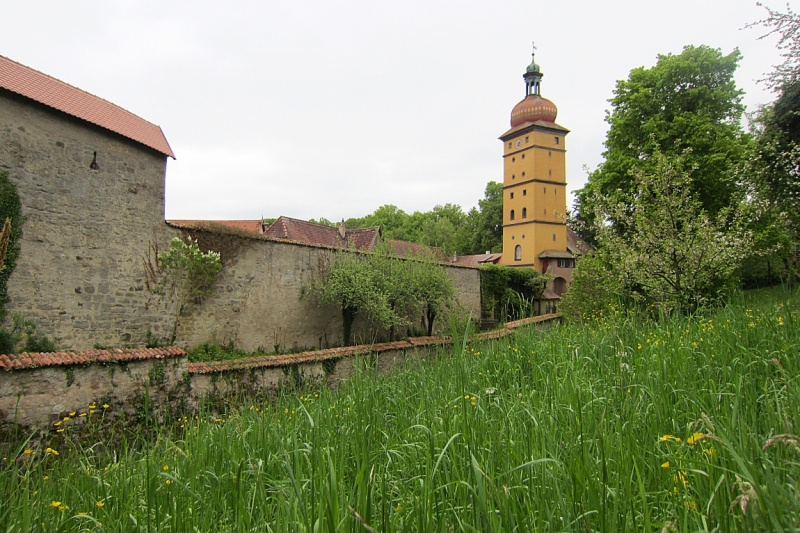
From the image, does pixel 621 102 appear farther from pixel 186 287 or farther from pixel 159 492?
pixel 159 492

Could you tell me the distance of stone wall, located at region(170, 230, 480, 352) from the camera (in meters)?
11.5

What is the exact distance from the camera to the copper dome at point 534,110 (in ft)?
118

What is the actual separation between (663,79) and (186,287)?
1926cm

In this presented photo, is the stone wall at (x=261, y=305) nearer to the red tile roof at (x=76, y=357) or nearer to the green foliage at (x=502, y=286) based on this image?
the red tile roof at (x=76, y=357)

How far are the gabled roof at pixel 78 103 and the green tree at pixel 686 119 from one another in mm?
14895

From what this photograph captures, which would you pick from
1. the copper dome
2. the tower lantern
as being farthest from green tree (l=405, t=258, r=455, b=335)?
the copper dome

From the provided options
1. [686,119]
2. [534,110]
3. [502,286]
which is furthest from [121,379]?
[534,110]

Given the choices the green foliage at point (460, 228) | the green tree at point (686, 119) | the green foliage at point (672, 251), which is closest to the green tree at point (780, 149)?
the green foliage at point (672, 251)

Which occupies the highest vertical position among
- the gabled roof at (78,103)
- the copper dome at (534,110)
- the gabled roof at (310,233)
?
the copper dome at (534,110)

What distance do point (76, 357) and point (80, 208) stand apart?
12.6ft

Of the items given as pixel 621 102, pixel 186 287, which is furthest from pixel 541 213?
pixel 186 287

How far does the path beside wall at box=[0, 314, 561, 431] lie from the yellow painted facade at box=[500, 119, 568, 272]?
25.9m

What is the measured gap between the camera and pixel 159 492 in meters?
2.04

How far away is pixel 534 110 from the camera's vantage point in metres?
36.2
